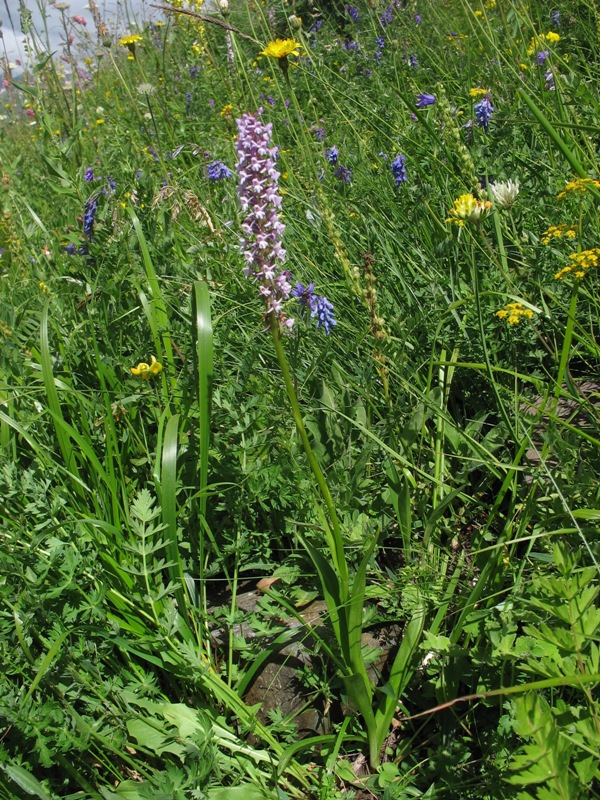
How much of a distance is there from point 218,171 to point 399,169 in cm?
82

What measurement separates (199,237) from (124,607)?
1644 mm

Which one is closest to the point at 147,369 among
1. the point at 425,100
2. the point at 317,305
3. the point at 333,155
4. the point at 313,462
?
the point at 317,305

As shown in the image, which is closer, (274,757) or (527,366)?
(274,757)

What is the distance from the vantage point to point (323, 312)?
6.29 feet

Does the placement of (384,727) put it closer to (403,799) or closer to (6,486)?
(403,799)

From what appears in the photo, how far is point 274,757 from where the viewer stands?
135 cm

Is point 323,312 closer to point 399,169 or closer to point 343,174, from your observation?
point 399,169

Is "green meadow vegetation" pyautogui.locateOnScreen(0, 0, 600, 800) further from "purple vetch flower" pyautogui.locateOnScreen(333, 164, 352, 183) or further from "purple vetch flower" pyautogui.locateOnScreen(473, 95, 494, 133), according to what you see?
"purple vetch flower" pyautogui.locateOnScreen(333, 164, 352, 183)

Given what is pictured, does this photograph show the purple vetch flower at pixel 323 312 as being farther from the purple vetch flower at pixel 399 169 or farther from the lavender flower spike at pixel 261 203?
the purple vetch flower at pixel 399 169

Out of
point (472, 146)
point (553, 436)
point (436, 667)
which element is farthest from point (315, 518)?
point (472, 146)

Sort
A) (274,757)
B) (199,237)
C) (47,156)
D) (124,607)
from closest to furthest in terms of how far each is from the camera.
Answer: (274,757) → (124,607) → (47,156) → (199,237)

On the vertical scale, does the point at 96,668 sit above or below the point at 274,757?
above

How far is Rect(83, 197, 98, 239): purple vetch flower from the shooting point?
7.23 ft

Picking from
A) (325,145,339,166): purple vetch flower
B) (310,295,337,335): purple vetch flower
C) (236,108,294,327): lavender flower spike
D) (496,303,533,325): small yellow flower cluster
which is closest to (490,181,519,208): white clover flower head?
(496,303,533,325): small yellow flower cluster
